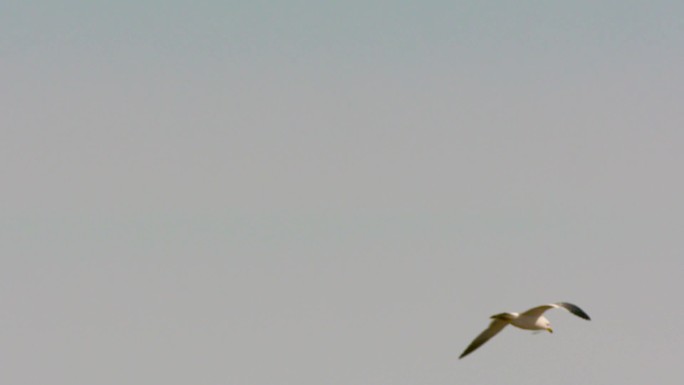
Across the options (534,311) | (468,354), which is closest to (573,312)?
(534,311)

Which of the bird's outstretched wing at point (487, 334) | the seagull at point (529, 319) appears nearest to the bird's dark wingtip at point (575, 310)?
the seagull at point (529, 319)

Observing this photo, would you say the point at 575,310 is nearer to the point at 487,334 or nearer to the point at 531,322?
the point at 531,322

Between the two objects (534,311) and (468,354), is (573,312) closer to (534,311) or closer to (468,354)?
(534,311)

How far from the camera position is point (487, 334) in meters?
55.1

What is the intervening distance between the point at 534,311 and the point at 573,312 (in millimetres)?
2186

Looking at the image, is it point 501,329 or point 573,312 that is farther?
point 501,329

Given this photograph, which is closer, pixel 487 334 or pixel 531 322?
pixel 531 322

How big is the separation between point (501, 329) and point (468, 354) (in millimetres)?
4252

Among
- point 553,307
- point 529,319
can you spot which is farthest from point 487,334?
point 553,307

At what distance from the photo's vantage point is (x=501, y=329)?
184 feet

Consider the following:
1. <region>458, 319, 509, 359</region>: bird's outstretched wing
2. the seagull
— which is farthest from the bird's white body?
<region>458, 319, 509, 359</region>: bird's outstretched wing

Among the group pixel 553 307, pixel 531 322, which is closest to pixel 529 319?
pixel 531 322

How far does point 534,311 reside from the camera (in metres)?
53.3

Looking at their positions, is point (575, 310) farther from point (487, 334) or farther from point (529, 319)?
point (487, 334)
